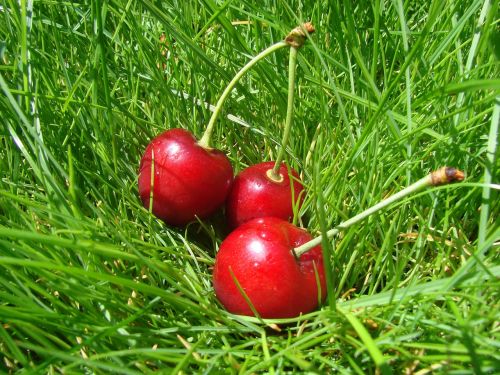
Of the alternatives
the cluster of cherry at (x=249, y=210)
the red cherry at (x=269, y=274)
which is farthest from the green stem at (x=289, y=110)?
the red cherry at (x=269, y=274)

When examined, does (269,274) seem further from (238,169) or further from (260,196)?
(238,169)

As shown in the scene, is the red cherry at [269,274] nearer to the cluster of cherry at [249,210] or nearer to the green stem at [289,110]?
the cluster of cherry at [249,210]

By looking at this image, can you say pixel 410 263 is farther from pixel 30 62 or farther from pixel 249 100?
pixel 30 62

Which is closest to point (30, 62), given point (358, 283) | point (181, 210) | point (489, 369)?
point (181, 210)

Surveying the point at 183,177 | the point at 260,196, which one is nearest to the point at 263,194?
the point at 260,196

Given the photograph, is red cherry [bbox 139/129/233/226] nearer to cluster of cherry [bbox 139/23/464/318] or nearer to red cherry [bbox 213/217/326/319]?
cluster of cherry [bbox 139/23/464/318]

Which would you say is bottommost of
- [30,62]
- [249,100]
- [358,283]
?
[358,283]
